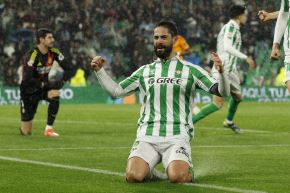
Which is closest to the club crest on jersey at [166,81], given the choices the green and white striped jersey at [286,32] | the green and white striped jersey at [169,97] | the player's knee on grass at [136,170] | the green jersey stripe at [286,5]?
the green and white striped jersey at [169,97]

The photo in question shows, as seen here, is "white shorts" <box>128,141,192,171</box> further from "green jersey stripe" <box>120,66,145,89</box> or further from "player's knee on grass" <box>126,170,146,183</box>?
"green jersey stripe" <box>120,66,145,89</box>

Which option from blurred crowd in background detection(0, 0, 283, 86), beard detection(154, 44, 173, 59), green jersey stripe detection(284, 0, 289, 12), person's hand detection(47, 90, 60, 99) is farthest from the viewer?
blurred crowd in background detection(0, 0, 283, 86)

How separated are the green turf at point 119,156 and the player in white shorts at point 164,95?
0.37m

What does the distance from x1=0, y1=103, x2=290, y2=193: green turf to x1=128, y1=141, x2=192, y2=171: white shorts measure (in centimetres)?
26

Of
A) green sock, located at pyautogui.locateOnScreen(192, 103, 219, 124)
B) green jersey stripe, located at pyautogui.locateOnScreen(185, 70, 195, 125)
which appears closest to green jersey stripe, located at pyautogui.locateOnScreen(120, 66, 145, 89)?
green jersey stripe, located at pyautogui.locateOnScreen(185, 70, 195, 125)

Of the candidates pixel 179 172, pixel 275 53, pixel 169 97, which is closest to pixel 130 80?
pixel 169 97

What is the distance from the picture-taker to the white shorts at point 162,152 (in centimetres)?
893

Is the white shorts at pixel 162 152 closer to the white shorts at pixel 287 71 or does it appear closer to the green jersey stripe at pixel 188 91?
the green jersey stripe at pixel 188 91

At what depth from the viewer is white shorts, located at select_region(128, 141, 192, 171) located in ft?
29.3

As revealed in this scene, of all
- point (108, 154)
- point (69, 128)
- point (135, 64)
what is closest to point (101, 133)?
point (69, 128)

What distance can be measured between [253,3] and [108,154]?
1073 inches

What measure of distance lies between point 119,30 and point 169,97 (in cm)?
2769

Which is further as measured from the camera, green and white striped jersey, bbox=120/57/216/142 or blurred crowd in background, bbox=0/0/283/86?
blurred crowd in background, bbox=0/0/283/86

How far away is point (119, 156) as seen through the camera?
469 inches
